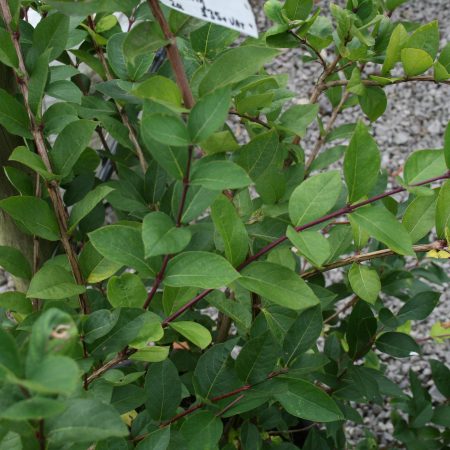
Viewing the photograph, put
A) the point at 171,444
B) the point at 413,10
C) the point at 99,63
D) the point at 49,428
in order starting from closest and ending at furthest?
the point at 49,428 → the point at 171,444 → the point at 99,63 → the point at 413,10

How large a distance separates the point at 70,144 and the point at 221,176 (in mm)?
200

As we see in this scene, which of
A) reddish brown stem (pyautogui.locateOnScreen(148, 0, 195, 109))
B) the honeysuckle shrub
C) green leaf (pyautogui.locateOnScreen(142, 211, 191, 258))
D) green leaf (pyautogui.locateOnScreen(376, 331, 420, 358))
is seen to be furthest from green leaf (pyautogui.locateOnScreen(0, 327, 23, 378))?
green leaf (pyautogui.locateOnScreen(376, 331, 420, 358))

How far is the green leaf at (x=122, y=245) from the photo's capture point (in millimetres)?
458

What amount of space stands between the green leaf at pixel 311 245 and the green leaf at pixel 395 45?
221 millimetres

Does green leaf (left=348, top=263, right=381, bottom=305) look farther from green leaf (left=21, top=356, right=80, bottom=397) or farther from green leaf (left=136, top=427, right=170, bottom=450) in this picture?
green leaf (left=21, top=356, right=80, bottom=397)

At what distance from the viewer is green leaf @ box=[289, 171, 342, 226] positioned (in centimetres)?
48

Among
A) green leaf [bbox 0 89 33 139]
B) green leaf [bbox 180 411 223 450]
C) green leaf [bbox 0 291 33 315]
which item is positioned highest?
green leaf [bbox 0 89 33 139]

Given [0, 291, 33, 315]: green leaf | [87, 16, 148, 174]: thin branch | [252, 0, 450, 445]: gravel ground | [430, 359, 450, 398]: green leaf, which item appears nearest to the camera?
[0, 291, 33, 315]: green leaf

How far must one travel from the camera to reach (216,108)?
387mm

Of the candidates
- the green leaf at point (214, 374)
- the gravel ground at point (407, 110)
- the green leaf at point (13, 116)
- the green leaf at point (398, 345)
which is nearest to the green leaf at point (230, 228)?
the green leaf at point (214, 374)

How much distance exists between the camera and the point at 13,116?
0.56m

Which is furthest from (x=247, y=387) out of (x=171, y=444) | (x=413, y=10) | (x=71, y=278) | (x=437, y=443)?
(x=413, y=10)

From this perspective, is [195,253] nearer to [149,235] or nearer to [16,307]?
[149,235]

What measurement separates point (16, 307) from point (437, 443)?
63 centimetres
